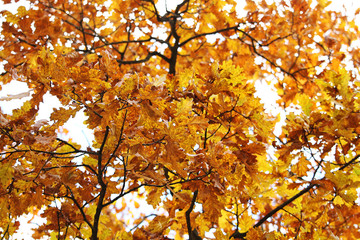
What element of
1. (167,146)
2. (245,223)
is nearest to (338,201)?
(245,223)

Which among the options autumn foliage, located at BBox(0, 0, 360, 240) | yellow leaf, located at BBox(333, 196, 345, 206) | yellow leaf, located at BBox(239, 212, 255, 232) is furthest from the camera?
yellow leaf, located at BBox(239, 212, 255, 232)

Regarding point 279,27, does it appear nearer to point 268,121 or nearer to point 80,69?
point 268,121

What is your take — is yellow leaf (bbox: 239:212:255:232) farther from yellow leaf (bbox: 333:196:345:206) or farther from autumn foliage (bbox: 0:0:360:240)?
yellow leaf (bbox: 333:196:345:206)

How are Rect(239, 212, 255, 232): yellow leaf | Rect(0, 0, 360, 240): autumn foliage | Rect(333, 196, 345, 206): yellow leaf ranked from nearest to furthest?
Rect(0, 0, 360, 240): autumn foliage
Rect(333, 196, 345, 206): yellow leaf
Rect(239, 212, 255, 232): yellow leaf

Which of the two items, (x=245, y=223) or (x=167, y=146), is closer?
(x=167, y=146)

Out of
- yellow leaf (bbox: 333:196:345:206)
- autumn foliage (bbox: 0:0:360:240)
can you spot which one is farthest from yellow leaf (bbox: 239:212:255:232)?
yellow leaf (bbox: 333:196:345:206)

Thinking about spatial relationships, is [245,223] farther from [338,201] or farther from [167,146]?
[167,146]

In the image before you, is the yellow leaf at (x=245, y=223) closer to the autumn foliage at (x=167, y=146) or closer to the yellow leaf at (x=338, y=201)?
the autumn foliage at (x=167, y=146)

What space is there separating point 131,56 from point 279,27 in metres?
2.14

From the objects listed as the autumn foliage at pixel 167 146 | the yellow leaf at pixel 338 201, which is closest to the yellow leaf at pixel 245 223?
the autumn foliage at pixel 167 146

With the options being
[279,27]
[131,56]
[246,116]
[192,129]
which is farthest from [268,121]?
[131,56]

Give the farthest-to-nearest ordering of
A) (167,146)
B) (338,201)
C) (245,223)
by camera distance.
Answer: (245,223) → (338,201) → (167,146)

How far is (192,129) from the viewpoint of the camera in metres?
1.43

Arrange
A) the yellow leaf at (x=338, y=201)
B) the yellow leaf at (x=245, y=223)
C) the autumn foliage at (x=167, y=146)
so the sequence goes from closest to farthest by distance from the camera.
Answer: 1. the autumn foliage at (x=167, y=146)
2. the yellow leaf at (x=338, y=201)
3. the yellow leaf at (x=245, y=223)
